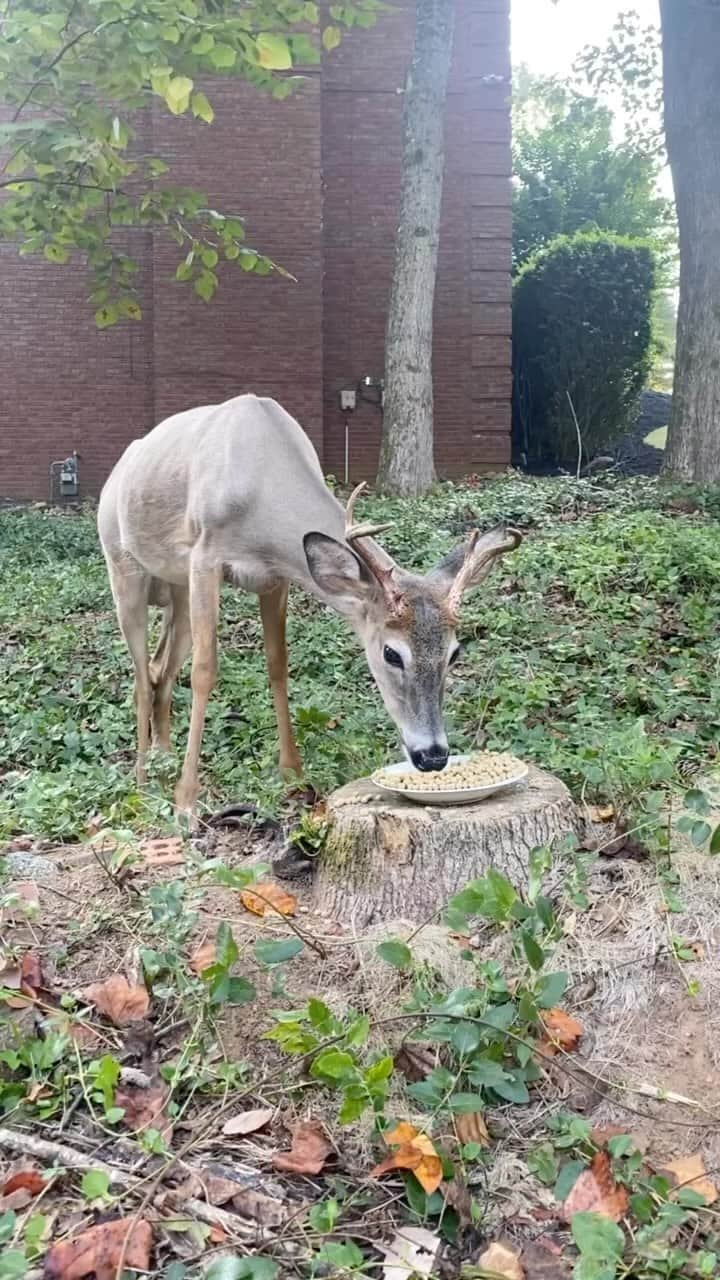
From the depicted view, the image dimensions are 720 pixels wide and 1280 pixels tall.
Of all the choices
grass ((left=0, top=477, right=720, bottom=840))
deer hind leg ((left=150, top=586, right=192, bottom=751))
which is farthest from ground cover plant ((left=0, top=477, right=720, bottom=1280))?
deer hind leg ((left=150, top=586, right=192, bottom=751))

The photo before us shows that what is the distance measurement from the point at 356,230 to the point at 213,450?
40.1 ft

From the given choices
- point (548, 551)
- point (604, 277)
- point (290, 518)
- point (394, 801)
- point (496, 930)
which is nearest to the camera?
point (496, 930)

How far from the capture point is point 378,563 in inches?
182

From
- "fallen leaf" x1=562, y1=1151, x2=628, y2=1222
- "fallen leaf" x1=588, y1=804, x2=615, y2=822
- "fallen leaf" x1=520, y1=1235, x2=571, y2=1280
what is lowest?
"fallen leaf" x1=520, y1=1235, x2=571, y2=1280

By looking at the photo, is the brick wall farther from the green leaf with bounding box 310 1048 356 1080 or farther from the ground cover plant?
the green leaf with bounding box 310 1048 356 1080

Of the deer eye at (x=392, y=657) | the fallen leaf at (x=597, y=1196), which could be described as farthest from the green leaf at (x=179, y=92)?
the fallen leaf at (x=597, y=1196)

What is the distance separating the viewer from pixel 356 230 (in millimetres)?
16875

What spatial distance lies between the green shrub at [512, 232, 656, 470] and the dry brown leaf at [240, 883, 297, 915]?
50.6 ft

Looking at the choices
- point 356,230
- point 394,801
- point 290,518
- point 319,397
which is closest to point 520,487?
point 319,397

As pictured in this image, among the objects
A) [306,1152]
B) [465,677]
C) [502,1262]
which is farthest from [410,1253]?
[465,677]

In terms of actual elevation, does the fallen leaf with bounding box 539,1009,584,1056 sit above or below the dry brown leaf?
below

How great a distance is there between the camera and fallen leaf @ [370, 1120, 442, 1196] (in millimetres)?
2531

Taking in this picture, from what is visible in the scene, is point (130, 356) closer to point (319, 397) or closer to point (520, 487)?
point (319, 397)

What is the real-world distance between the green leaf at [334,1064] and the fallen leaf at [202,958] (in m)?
0.58
